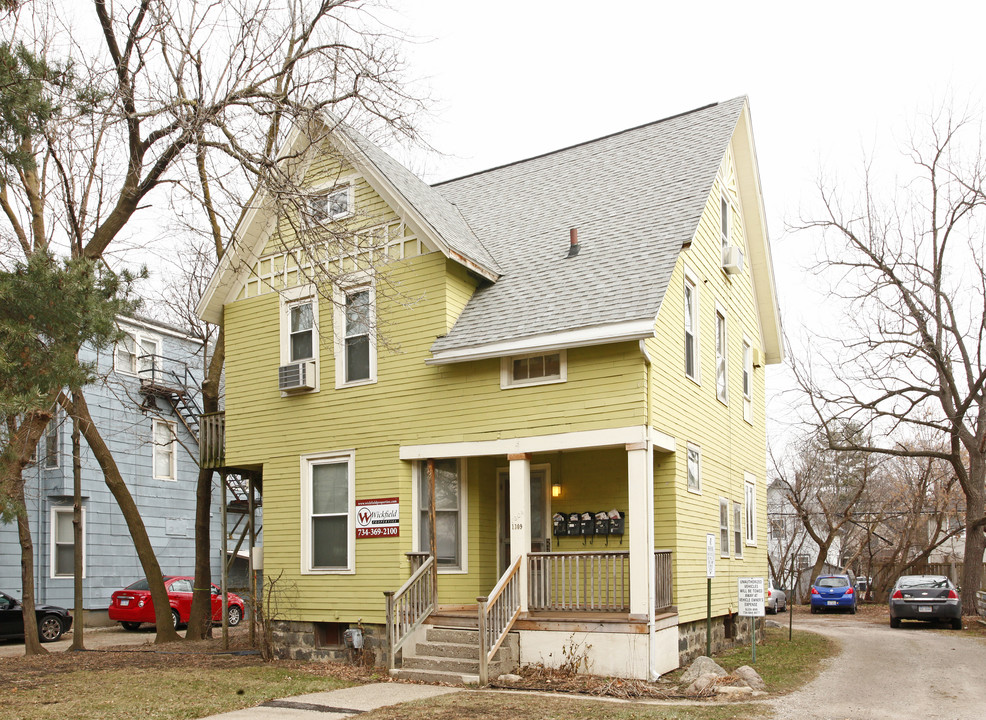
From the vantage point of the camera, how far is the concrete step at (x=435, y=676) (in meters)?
11.9

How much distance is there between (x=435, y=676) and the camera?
12164 millimetres

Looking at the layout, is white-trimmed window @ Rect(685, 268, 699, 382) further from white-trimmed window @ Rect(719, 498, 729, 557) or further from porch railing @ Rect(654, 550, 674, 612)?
porch railing @ Rect(654, 550, 674, 612)

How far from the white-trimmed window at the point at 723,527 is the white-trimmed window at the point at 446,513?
491 centimetres

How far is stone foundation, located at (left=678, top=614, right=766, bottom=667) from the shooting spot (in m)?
13.5

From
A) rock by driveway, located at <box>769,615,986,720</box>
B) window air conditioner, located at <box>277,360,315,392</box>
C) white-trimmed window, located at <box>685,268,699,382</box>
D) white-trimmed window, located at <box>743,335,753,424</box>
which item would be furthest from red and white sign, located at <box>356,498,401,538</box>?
white-trimmed window, located at <box>743,335,753,424</box>

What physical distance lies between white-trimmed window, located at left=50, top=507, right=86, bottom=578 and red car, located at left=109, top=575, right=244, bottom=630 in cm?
154

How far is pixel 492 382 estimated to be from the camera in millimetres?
13516

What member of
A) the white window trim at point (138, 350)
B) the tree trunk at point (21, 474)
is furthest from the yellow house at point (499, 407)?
the white window trim at point (138, 350)

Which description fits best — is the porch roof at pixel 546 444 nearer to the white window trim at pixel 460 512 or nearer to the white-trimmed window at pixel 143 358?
the white window trim at pixel 460 512

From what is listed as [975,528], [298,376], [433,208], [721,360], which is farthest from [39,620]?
[975,528]

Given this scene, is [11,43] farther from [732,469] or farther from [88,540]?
[88,540]

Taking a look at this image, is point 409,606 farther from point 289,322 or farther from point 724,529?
point 724,529

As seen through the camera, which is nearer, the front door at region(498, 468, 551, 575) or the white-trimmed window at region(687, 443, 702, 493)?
the white-trimmed window at region(687, 443, 702, 493)

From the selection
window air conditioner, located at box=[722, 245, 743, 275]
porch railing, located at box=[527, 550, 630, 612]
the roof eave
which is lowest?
porch railing, located at box=[527, 550, 630, 612]
